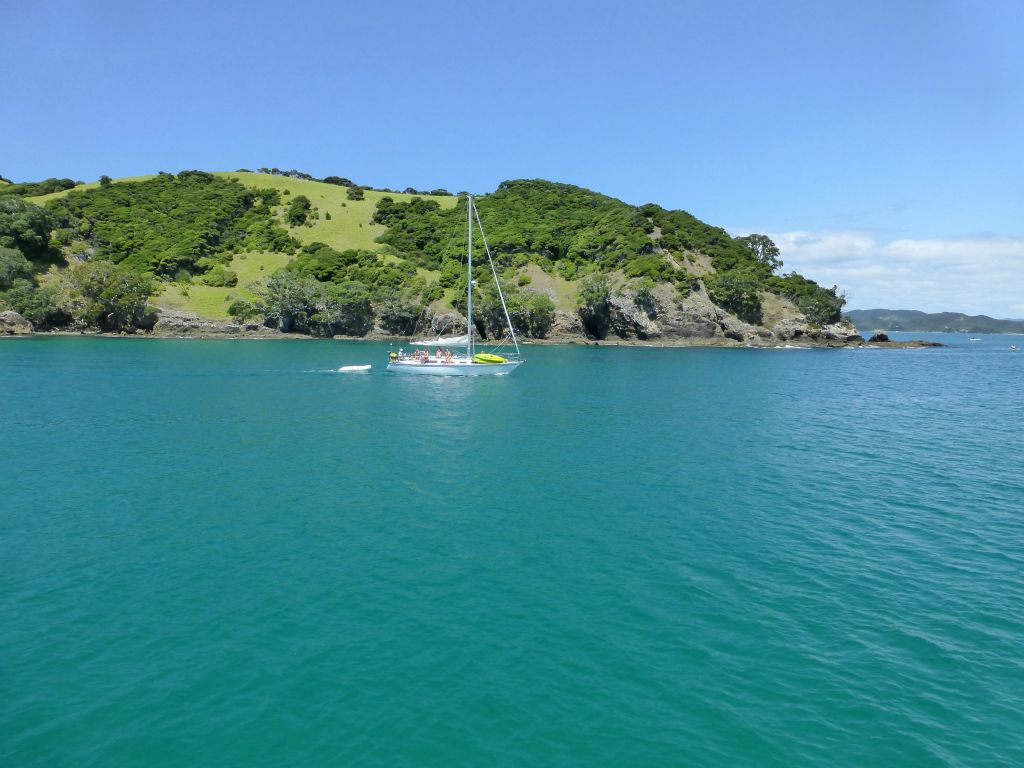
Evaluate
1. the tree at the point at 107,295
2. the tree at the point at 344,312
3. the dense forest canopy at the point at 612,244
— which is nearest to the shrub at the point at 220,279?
the tree at the point at 107,295

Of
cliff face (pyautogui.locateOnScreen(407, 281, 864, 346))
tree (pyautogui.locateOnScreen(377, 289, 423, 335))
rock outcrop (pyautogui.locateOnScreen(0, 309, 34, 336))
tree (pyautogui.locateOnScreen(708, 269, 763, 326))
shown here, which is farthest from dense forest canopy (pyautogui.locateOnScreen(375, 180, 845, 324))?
rock outcrop (pyautogui.locateOnScreen(0, 309, 34, 336))

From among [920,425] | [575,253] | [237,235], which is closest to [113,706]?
[920,425]

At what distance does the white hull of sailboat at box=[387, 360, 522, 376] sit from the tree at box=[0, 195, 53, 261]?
113584 millimetres

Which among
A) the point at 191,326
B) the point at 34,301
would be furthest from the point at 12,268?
the point at 191,326

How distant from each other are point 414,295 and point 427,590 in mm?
126405

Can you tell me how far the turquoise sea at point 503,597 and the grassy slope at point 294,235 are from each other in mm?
105100

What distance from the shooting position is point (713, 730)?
12211mm

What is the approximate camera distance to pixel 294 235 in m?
168

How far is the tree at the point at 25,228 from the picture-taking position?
131875 millimetres

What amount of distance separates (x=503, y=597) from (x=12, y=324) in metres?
137

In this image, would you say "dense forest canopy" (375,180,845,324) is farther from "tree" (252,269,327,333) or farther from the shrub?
the shrub

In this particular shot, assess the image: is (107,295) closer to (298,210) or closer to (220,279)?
(220,279)

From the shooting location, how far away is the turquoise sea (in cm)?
1209

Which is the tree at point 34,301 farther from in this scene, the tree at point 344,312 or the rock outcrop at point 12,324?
the tree at point 344,312
